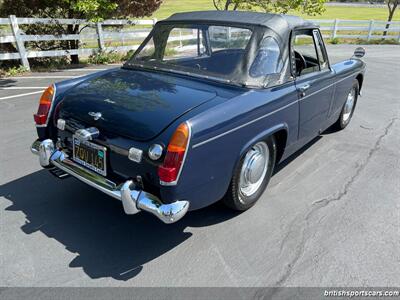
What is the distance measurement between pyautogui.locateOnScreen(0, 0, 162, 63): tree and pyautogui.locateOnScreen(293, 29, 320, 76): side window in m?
7.68

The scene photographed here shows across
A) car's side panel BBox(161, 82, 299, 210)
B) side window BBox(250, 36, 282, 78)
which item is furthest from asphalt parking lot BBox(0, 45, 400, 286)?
side window BBox(250, 36, 282, 78)

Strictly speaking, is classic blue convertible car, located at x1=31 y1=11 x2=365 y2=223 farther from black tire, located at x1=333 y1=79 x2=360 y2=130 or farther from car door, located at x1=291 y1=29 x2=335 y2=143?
black tire, located at x1=333 y1=79 x2=360 y2=130

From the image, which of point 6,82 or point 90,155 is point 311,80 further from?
point 6,82

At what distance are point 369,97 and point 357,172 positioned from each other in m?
4.35

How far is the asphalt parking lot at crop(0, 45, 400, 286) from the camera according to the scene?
106 inches

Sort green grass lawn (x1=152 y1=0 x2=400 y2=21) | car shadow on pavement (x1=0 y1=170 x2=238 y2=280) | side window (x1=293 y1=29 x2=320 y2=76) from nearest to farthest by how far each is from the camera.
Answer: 1. car shadow on pavement (x1=0 y1=170 x2=238 y2=280)
2. side window (x1=293 y1=29 x2=320 y2=76)
3. green grass lawn (x1=152 y1=0 x2=400 y2=21)

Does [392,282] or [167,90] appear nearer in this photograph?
[392,282]

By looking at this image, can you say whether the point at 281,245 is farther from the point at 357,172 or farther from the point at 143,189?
the point at 357,172

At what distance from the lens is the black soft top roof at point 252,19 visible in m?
3.52

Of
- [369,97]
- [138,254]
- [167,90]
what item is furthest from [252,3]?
[138,254]

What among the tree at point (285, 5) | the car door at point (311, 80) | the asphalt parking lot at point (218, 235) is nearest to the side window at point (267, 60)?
the car door at point (311, 80)

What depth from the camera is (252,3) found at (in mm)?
13984

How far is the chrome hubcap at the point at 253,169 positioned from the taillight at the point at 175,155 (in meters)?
0.88

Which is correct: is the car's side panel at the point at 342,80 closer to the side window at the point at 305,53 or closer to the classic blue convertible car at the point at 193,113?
the classic blue convertible car at the point at 193,113
